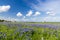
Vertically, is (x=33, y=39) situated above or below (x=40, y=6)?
below

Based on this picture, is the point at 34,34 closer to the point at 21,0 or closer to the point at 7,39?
the point at 7,39

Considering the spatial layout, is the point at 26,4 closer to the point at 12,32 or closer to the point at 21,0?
the point at 21,0

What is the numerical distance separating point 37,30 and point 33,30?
0.28 feet

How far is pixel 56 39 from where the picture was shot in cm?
239

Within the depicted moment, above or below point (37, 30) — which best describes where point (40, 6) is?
above

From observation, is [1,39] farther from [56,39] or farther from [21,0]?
[56,39]

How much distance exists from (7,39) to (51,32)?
0.84 meters

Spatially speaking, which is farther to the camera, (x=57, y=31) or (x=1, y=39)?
(x=57, y=31)

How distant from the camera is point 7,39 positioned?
7.50 feet

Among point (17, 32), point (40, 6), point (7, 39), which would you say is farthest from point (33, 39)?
point (40, 6)

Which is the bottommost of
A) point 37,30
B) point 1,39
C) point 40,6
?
point 1,39

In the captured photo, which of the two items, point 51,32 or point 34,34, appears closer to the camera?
point 34,34

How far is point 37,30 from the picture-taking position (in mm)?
2418

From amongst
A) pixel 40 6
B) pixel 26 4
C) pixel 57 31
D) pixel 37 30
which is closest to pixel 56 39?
pixel 57 31
